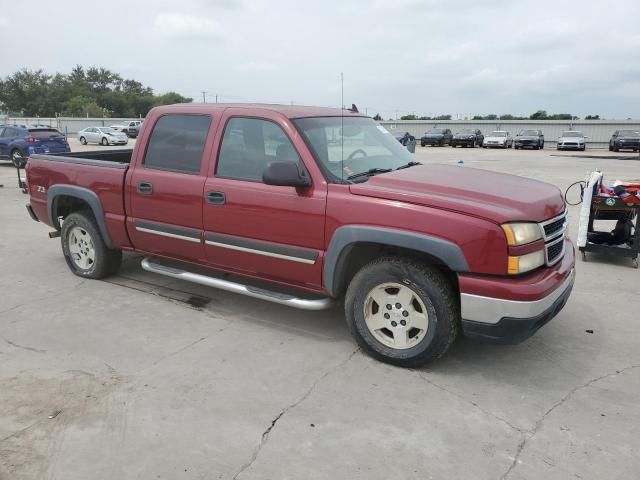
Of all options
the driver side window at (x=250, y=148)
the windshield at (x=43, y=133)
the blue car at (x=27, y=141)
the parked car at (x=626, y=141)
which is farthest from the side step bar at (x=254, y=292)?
the parked car at (x=626, y=141)

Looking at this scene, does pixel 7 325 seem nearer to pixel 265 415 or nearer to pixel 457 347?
pixel 265 415

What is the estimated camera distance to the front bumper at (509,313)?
328 cm

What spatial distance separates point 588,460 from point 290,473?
1573mm

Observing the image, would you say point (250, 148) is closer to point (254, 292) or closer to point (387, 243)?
point (254, 292)

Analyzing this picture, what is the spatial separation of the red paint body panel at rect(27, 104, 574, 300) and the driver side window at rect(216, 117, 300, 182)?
0.06 meters

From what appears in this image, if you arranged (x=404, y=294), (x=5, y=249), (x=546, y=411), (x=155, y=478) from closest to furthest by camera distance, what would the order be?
(x=155, y=478), (x=546, y=411), (x=404, y=294), (x=5, y=249)

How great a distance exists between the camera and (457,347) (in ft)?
13.6

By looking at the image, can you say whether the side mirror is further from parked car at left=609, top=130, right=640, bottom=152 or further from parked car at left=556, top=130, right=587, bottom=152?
parked car at left=556, top=130, right=587, bottom=152

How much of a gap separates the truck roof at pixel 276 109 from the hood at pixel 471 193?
2.90ft

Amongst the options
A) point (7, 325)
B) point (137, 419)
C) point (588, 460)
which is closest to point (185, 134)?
point (7, 325)

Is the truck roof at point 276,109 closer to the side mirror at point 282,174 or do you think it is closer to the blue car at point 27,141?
the side mirror at point 282,174

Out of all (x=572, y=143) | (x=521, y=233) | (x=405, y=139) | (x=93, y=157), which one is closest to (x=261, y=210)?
(x=521, y=233)

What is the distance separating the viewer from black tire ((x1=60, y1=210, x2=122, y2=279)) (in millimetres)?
5422

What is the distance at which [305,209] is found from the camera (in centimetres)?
389
